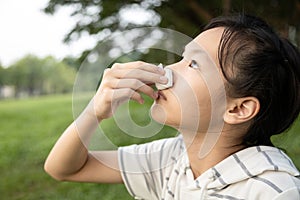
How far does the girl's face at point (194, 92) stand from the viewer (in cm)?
94

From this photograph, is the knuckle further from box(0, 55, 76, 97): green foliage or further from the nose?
box(0, 55, 76, 97): green foliage

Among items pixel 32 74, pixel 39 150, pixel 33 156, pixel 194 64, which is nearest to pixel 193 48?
pixel 194 64

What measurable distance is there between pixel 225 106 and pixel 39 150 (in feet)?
9.35

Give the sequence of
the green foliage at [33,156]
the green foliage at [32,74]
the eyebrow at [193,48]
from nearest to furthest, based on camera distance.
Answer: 1. the eyebrow at [193,48]
2. the green foliage at [33,156]
3. the green foliage at [32,74]

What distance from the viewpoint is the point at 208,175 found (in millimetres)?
989

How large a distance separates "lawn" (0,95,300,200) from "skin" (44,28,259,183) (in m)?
0.05

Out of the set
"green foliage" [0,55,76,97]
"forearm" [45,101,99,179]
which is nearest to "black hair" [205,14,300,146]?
"forearm" [45,101,99,179]

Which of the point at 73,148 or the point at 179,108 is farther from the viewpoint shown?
the point at 73,148

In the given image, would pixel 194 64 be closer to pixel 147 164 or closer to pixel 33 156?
pixel 147 164

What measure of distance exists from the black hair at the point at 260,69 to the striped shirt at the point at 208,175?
7 cm

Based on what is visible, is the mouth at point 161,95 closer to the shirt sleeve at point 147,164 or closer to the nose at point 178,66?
the nose at point 178,66

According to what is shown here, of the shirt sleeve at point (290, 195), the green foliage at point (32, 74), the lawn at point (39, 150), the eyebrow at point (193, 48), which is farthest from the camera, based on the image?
the green foliage at point (32, 74)

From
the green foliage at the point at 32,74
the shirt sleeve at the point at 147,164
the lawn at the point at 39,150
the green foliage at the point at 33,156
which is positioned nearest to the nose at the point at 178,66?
the lawn at the point at 39,150

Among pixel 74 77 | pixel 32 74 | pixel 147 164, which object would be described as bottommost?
pixel 32 74
